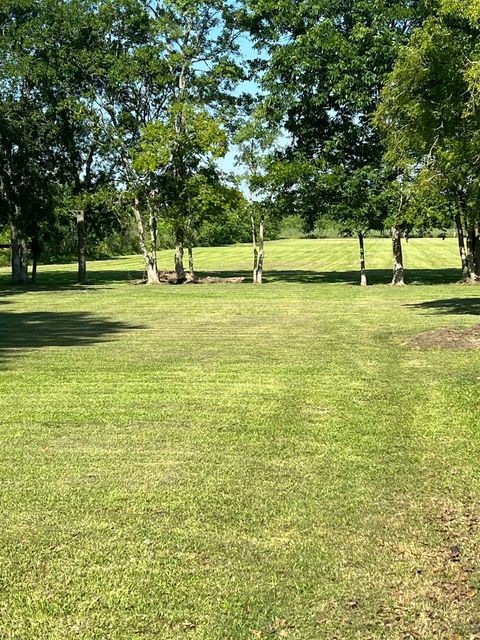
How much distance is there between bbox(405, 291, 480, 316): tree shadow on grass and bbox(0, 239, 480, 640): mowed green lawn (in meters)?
5.76

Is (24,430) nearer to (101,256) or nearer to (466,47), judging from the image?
(466,47)

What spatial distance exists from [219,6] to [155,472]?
30586 mm

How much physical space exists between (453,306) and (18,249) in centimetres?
2264

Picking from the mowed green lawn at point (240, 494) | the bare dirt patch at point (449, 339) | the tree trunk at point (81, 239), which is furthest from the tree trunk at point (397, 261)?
the mowed green lawn at point (240, 494)

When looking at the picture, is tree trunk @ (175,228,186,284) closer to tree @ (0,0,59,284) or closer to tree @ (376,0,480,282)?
tree @ (0,0,59,284)

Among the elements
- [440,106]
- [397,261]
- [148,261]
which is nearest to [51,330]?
[440,106]

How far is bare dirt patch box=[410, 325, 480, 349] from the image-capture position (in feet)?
35.2

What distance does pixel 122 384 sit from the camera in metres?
8.37

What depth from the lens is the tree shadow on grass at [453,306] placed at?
15966mm

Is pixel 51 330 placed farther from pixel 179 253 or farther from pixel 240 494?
pixel 179 253

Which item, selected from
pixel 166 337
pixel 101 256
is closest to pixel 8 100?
pixel 166 337

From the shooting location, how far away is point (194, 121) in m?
30.9

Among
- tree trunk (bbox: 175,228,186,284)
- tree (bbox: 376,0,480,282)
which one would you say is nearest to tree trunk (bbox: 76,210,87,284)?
tree trunk (bbox: 175,228,186,284)

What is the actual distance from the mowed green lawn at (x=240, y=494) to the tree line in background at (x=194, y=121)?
18.3m
